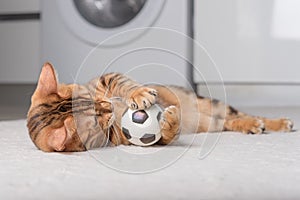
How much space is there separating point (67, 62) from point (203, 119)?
1.14 meters

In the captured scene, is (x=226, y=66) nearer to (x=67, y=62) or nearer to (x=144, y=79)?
(x=67, y=62)

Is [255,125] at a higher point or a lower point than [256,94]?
higher

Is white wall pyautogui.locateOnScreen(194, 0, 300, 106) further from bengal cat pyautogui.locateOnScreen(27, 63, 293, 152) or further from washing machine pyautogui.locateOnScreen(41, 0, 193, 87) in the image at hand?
bengal cat pyautogui.locateOnScreen(27, 63, 293, 152)

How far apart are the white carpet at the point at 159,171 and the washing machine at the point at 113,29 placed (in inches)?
41.4

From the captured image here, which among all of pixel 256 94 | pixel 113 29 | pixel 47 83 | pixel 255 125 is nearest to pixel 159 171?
pixel 47 83

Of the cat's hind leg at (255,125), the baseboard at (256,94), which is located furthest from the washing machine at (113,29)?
the cat's hind leg at (255,125)

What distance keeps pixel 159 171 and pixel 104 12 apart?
4.88ft

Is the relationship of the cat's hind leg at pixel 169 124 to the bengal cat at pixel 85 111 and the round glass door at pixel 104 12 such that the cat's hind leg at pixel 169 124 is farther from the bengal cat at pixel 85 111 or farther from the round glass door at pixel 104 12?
the round glass door at pixel 104 12

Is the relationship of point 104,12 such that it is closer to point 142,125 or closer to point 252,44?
point 252,44

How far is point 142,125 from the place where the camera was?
1.05 meters

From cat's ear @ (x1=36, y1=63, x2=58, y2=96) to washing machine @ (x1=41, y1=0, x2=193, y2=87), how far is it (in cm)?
103

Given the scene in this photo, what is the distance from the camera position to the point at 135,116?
41.2 inches

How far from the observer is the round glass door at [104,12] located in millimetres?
2238

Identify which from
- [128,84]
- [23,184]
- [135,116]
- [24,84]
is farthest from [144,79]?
[24,84]
